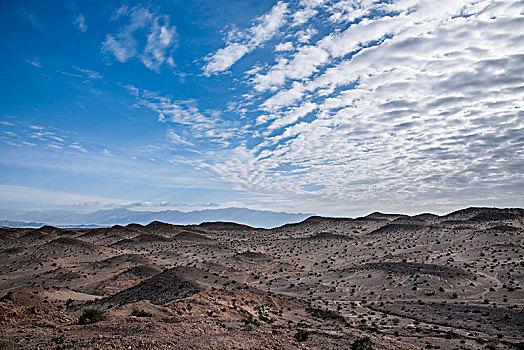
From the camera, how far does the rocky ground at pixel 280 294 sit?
1348 centimetres

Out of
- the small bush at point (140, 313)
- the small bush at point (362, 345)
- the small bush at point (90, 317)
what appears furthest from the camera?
the small bush at point (140, 313)

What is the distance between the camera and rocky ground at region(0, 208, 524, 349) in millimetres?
13477

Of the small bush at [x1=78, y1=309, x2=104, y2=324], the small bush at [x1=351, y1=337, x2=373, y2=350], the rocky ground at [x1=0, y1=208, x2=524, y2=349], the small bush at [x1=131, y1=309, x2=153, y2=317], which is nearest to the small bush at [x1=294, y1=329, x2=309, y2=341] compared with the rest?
the rocky ground at [x1=0, y1=208, x2=524, y2=349]

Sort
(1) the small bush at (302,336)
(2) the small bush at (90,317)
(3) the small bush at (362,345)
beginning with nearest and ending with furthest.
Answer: (3) the small bush at (362,345), (2) the small bush at (90,317), (1) the small bush at (302,336)

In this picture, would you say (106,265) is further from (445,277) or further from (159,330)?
(445,277)

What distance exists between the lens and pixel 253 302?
897 inches

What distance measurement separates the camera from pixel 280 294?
98.7 feet

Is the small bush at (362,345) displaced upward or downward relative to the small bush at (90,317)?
downward

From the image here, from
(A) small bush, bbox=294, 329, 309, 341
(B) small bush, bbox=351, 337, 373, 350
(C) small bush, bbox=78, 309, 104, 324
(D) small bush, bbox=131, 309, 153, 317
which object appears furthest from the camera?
(D) small bush, bbox=131, 309, 153, 317

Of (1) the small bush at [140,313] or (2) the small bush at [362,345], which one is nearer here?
(2) the small bush at [362,345]

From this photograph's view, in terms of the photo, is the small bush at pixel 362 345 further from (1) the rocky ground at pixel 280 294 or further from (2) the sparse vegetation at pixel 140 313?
(2) the sparse vegetation at pixel 140 313

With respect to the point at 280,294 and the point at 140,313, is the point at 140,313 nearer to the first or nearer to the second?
the point at 140,313

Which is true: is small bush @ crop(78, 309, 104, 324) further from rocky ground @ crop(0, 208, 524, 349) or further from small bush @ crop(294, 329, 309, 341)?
small bush @ crop(294, 329, 309, 341)

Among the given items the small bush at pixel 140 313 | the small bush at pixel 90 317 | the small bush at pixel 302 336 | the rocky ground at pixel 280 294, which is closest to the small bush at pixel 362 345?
the rocky ground at pixel 280 294
